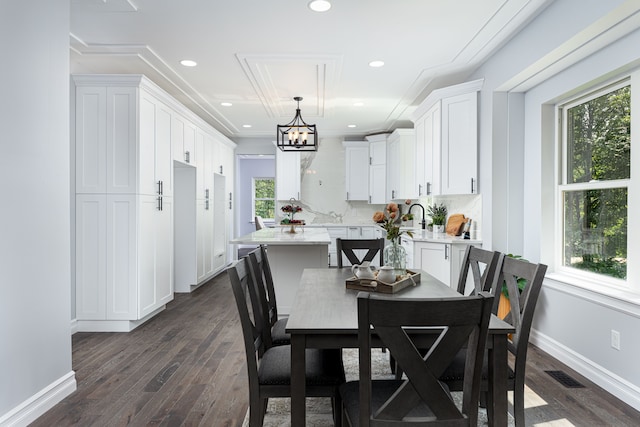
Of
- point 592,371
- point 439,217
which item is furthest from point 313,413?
point 439,217

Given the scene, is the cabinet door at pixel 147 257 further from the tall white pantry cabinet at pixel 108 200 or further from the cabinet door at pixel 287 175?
the cabinet door at pixel 287 175

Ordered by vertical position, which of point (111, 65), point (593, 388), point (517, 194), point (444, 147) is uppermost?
point (111, 65)

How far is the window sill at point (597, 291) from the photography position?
8.06ft

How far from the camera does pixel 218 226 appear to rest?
7.16 m

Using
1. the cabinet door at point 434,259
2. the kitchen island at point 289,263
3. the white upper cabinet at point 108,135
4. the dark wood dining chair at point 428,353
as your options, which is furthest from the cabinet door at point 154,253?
the dark wood dining chair at point 428,353

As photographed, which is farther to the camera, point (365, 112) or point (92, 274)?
point (365, 112)

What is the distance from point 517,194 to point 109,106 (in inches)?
163

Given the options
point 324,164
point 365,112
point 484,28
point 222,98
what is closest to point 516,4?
point 484,28

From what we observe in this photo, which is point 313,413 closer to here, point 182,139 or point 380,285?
point 380,285

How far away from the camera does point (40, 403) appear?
7.53ft

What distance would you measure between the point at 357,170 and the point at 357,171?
0.07 feet

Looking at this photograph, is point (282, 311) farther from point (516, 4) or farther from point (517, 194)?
point (516, 4)

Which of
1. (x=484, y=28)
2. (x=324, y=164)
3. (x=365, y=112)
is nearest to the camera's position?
(x=484, y=28)

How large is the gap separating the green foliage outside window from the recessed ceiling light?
858 cm
